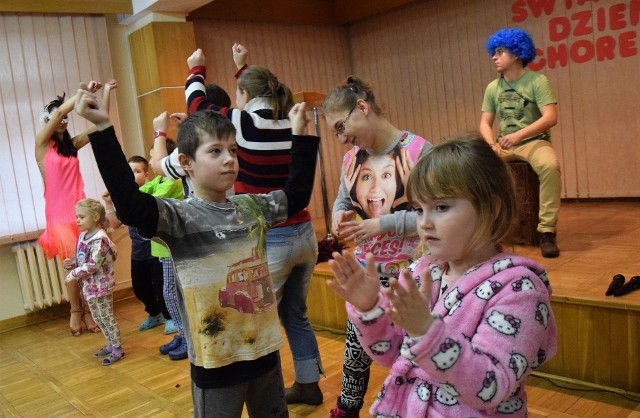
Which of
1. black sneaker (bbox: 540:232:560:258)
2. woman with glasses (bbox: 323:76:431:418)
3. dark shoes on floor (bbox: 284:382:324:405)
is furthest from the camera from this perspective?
black sneaker (bbox: 540:232:560:258)

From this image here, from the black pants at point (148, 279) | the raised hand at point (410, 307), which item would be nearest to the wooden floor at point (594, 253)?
the raised hand at point (410, 307)

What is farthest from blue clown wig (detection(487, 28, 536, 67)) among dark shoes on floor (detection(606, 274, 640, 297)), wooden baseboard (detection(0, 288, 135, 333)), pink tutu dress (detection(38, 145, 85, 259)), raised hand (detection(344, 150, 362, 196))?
wooden baseboard (detection(0, 288, 135, 333))

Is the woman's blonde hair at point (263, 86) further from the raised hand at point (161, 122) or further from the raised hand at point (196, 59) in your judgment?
the raised hand at point (161, 122)

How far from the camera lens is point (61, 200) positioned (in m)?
3.66

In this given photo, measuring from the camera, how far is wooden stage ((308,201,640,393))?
2.13m

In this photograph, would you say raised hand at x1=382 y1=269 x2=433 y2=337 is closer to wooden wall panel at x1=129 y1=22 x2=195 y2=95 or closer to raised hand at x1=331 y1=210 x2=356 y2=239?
raised hand at x1=331 y1=210 x2=356 y2=239

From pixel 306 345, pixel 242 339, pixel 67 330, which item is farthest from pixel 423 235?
pixel 67 330

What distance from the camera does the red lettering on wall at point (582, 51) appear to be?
4707mm

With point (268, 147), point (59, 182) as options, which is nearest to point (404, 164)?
point (268, 147)

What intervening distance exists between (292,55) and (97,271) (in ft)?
11.4

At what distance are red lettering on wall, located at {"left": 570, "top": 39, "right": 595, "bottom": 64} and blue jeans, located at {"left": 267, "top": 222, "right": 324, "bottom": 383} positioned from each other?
3.74 metres

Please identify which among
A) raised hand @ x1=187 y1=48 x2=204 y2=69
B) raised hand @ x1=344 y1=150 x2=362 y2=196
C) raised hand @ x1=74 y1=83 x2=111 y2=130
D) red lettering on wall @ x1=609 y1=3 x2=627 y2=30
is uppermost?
red lettering on wall @ x1=609 y1=3 x2=627 y2=30

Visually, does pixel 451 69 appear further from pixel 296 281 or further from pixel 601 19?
pixel 296 281

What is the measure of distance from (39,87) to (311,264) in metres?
3.10
